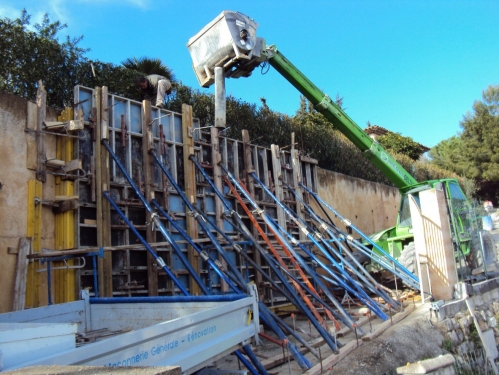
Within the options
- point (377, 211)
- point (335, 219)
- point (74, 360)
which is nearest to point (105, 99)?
point (74, 360)

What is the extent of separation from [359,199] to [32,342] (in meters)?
14.4

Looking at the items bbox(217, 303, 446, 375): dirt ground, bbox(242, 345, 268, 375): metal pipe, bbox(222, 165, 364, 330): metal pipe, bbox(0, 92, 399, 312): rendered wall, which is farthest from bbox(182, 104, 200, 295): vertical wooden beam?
bbox(242, 345, 268, 375): metal pipe

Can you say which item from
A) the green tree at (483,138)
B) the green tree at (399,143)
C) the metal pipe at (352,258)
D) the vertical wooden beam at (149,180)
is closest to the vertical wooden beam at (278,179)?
the metal pipe at (352,258)

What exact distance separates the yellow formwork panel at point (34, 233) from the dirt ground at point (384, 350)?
9.71 feet

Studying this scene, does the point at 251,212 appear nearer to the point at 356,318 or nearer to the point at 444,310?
the point at 356,318

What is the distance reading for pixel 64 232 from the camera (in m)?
7.42

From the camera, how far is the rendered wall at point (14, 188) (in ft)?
21.7

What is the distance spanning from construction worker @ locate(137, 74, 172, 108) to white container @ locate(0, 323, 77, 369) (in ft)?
24.8

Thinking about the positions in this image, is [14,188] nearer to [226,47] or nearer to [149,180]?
[149,180]

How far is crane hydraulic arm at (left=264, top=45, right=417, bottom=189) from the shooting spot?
11094mm

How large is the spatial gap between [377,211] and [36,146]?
41.8 feet

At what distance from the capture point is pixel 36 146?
7.38 metres

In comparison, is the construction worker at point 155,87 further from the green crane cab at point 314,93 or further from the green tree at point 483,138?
the green tree at point 483,138

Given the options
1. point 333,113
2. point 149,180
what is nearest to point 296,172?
point 333,113
